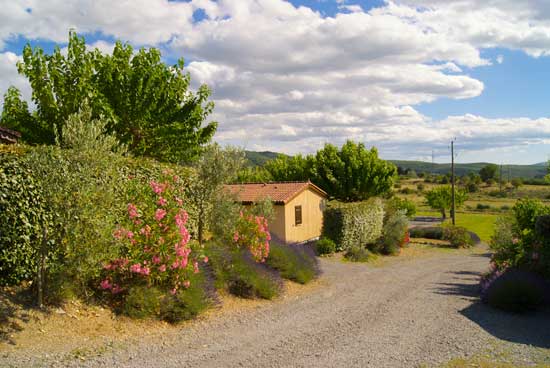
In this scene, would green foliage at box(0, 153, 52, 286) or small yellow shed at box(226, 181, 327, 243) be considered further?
small yellow shed at box(226, 181, 327, 243)

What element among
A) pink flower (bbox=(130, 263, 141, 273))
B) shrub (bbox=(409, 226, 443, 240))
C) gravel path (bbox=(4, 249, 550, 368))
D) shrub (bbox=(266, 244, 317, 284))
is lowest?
shrub (bbox=(409, 226, 443, 240))

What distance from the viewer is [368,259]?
2470 cm

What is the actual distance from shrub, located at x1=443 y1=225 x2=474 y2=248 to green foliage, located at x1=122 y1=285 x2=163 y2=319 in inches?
1156

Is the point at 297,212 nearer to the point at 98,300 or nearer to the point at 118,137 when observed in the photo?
the point at 118,137

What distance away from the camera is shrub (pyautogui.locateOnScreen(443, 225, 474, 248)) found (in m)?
33.5

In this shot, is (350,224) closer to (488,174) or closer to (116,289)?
(116,289)

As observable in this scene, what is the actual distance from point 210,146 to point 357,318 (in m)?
6.61

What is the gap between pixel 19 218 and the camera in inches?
334

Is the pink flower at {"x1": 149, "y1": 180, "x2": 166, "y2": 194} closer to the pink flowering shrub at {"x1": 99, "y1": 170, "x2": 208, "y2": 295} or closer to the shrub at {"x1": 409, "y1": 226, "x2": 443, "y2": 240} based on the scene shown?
the pink flowering shrub at {"x1": 99, "y1": 170, "x2": 208, "y2": 295}

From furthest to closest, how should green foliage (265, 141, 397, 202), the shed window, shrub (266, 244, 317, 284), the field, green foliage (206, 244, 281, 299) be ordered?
the field < green foliage (265, 141, 397, 202) < the shed window < shrub (266, 244, 317, 284) < green foliage (206, 244, 281, 299)

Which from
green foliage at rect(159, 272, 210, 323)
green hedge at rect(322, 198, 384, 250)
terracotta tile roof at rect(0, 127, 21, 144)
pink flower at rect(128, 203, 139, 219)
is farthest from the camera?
green hedge at rect(322, 198, 384, 250)

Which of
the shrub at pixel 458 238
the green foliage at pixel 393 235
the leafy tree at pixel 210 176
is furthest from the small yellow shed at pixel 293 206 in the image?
the shrub at pixel 458 238

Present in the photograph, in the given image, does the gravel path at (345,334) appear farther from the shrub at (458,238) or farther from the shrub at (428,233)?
the shrub at (428,233)

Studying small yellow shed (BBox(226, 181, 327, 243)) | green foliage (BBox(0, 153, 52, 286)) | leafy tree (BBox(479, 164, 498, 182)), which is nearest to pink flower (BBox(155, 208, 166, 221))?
green foliage (BBox(0, 153, 52, 286))
